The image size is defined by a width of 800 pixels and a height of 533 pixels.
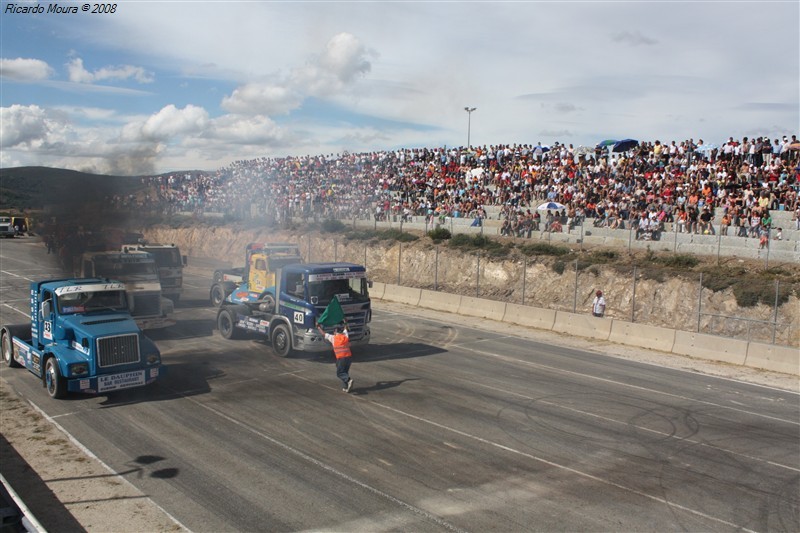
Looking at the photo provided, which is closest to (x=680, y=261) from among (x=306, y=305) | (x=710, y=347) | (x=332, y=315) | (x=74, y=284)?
(x=710, y=347)

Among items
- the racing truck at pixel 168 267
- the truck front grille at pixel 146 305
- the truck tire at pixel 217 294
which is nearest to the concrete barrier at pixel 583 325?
the truck tire at pixel 217 294

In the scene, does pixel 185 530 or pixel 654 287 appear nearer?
pixel 185 530

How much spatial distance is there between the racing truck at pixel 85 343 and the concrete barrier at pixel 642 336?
1590 cm

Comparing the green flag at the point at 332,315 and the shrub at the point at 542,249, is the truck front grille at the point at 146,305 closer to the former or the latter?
the green flag at the point at 332,315

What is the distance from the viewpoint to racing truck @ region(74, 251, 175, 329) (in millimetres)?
21031

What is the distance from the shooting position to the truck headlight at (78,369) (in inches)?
536

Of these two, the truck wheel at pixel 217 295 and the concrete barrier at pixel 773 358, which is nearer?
the concrete barrier at pixel 773 358

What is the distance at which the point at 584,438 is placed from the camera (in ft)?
41.0

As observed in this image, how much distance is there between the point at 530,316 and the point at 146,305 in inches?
572

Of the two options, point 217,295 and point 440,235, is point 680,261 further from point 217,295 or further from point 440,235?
point 217,295

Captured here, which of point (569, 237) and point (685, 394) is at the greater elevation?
point (569, 237)

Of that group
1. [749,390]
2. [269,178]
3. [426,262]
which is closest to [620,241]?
[426,262]

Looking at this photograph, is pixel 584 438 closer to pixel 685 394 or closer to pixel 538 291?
pixel 685 394

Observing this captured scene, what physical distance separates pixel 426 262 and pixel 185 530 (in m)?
29.3
